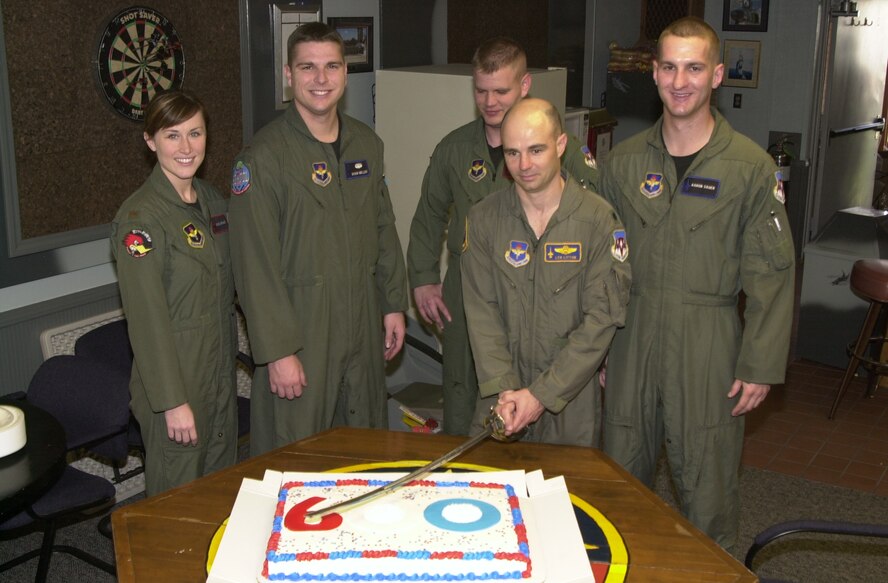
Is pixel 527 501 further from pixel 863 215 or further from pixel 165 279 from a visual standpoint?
pixel 863 215

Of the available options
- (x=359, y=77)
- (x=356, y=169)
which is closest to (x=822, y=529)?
(x=356, y=169)

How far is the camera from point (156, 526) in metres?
2.15

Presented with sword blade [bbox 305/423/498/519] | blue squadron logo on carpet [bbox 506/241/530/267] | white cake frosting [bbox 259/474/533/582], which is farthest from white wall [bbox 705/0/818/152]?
→ white cake frosting [bbox 259/474/533/582]

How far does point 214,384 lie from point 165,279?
390 mm

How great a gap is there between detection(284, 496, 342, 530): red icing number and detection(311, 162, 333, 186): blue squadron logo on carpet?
1.28 metres

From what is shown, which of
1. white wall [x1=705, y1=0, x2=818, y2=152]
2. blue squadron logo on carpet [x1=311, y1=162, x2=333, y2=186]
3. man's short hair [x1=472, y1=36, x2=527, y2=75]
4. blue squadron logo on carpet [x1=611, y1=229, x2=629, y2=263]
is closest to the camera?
blue squadron logo on carpet [x1=611, y1=229, x2=629, y2=263]

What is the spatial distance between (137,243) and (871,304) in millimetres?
3737

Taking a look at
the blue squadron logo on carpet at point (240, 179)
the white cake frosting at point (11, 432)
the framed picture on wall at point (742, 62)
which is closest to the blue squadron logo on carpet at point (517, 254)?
the blue squadron logo on carpet at point (240, 179)

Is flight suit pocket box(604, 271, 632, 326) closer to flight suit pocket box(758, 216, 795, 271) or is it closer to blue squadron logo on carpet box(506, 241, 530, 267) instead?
blue squadron logo on carpet box(506, 241, 530, 267)

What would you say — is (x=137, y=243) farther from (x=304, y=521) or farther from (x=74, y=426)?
(x=304, y=521)

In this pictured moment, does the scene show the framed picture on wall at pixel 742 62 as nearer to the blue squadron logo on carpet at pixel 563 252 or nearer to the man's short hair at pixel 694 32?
the man's short hair at pixel 694 32

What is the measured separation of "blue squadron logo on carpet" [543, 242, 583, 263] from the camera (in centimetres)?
283

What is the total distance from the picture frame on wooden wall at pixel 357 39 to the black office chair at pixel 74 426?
2.17m

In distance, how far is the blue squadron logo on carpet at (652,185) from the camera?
9.64ft
